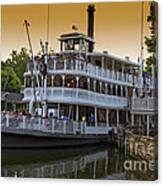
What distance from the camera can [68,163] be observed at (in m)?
2.61

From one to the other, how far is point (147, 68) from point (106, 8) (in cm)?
36

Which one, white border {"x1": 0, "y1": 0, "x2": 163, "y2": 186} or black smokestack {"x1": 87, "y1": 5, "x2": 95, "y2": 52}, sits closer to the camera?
white border {"x1": 0, "y1": 0, "x2": 163, "y2": 186}

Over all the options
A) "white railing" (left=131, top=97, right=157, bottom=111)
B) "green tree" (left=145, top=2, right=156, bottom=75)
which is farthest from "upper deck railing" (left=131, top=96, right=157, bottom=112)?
"green tree" (left=145, top=2, right=156, bottom=75)

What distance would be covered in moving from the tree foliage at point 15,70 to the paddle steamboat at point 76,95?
3 centimetres

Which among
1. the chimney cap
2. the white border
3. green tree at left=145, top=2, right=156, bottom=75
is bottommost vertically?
the white border

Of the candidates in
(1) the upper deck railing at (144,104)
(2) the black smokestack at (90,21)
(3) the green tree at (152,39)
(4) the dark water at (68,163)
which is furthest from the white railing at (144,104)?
(2) the black smokestack at (90,21)

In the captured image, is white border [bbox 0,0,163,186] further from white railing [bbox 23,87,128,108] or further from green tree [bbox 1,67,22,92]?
green tree [bbox 1,67,22,92]

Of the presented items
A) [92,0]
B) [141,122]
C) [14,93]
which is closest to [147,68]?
[141,122]

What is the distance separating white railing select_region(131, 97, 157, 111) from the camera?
2492 mm

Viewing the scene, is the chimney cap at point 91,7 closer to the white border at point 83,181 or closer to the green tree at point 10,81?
the white border at point 83,181

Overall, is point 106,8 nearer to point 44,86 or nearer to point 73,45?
point 73,45

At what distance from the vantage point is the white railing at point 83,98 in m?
2.60

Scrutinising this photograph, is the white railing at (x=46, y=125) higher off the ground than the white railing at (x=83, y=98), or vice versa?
the white railing at (x=83, y=98)

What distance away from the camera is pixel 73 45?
2.62 meters
